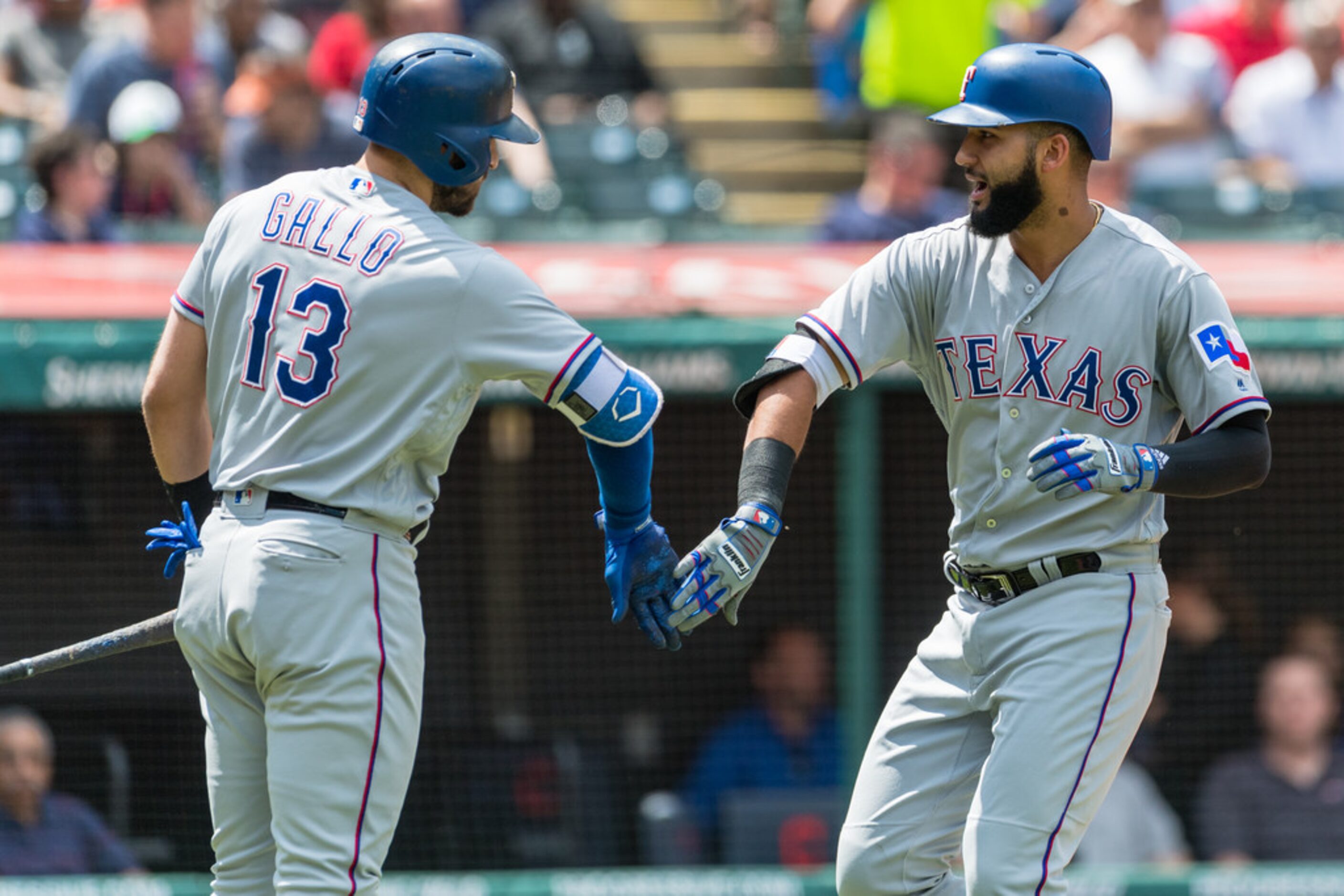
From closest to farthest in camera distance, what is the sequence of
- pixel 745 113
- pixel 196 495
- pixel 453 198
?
pixel 453 198
pixel 196 495
pixel 745 113

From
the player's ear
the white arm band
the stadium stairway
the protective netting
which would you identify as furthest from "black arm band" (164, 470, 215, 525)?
the stadium stairway

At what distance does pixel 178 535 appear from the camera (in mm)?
3594

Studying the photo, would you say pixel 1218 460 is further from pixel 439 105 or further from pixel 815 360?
pixel 439 105

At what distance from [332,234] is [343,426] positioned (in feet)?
1.13

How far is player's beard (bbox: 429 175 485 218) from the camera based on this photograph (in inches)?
136

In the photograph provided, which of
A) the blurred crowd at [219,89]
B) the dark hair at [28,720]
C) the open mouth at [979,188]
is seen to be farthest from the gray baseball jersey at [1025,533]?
the blurred crowd at [219,89]

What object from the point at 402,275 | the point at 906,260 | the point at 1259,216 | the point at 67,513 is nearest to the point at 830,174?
the point at 1259,216

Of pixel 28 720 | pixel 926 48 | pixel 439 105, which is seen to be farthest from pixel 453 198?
pixel 926 48

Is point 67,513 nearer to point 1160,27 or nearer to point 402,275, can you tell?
point 402,275

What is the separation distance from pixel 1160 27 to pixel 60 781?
5.31 metres

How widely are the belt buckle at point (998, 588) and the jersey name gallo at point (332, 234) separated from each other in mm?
1297

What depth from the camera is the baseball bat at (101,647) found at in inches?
142

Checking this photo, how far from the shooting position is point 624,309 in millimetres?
5895

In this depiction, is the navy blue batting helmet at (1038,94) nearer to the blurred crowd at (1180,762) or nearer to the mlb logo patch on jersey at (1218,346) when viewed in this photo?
the mlb logo patch on jersey at (1218,346)
